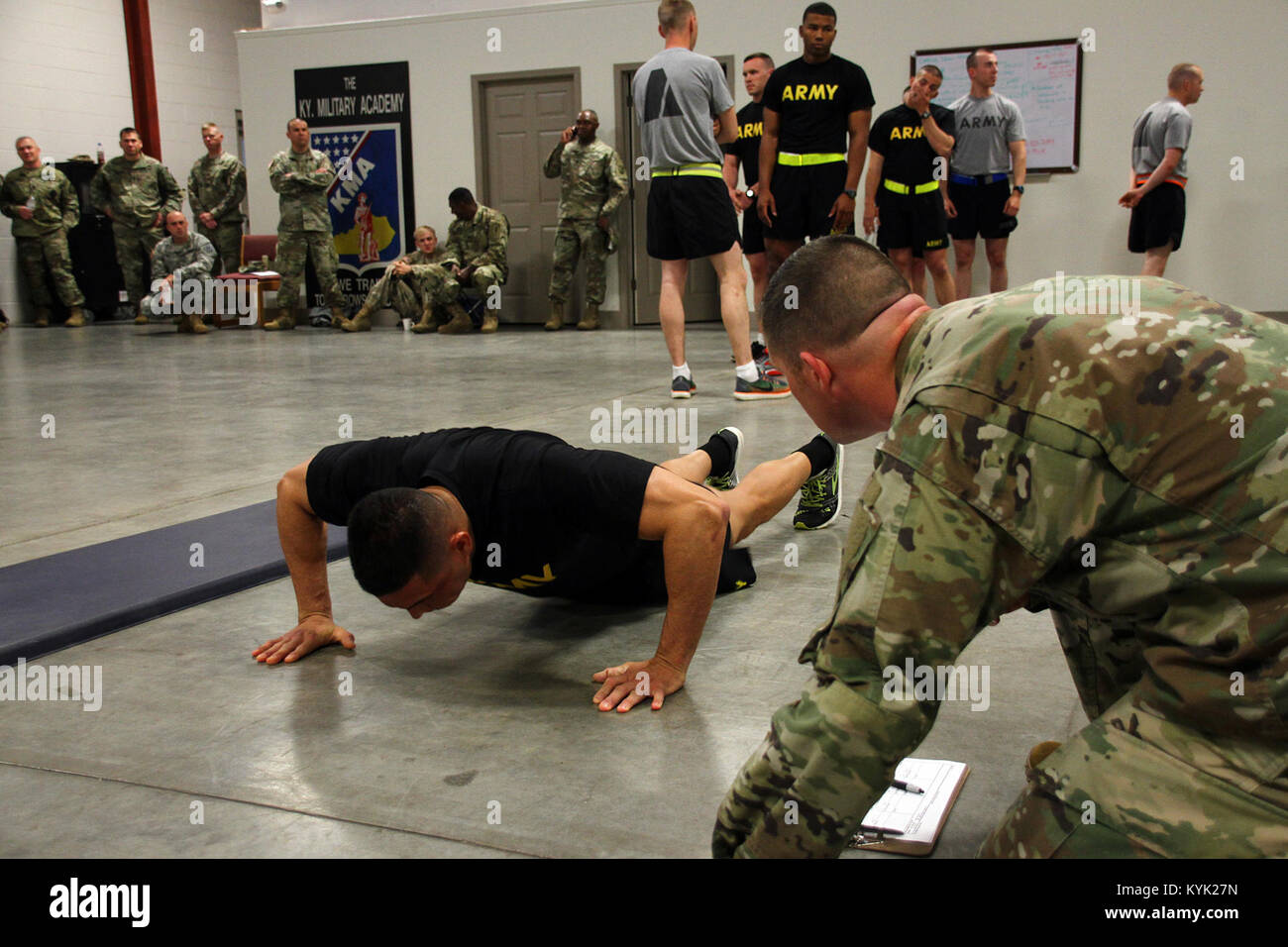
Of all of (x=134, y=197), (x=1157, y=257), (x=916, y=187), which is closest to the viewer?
(x=916, y=187)

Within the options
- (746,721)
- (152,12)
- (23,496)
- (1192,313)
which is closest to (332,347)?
(23,496)

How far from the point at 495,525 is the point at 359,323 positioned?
29.0 ft

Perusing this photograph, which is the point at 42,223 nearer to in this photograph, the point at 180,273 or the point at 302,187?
the point at 180,273

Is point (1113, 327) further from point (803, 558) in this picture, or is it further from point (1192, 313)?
point (803, 558)

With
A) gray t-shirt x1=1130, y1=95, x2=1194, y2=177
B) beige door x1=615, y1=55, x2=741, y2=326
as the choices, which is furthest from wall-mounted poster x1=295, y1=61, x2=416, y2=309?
gray t-shirt x1=1130, y1=95, x2=1194, y2=177

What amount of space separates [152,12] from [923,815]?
45.5 ft

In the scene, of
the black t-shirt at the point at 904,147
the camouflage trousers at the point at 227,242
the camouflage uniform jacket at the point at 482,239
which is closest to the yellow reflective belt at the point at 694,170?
the black t-shirt at the point at 904,147

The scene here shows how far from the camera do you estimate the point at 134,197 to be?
11.1 metres

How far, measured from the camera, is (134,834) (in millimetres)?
1547

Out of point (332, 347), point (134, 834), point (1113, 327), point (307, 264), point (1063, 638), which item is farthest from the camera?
point (307, 264)

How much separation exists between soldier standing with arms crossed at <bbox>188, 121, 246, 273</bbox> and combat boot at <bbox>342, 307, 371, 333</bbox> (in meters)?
1.91

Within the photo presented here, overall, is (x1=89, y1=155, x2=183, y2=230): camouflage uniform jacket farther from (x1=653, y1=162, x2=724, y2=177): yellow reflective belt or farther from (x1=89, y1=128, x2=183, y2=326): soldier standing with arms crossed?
(x1=653, y1=162, x2=724, y2=177): yellow reflective belt

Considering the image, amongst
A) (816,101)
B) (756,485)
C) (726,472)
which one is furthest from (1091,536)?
(816,101)

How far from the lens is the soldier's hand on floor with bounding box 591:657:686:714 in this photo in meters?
1.97
